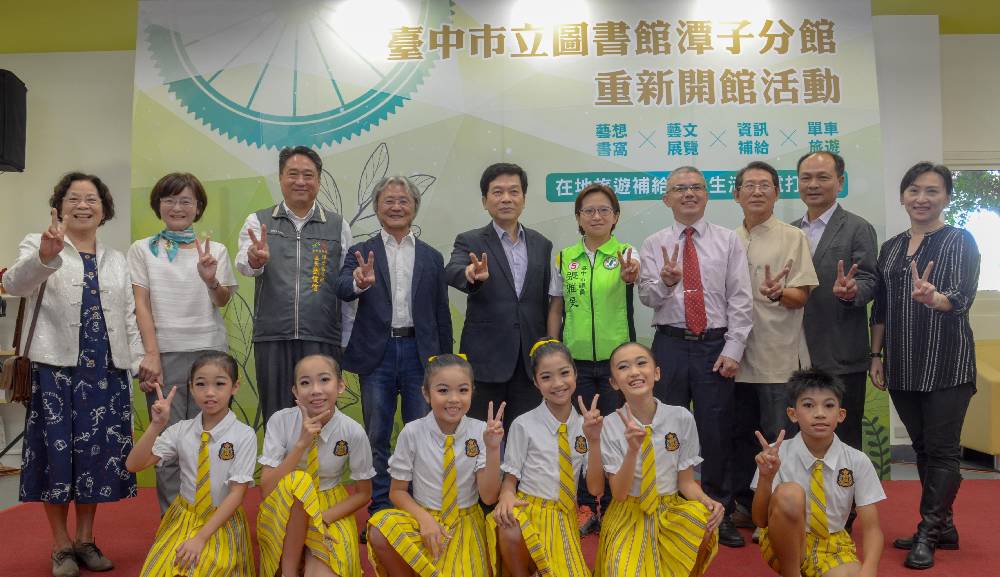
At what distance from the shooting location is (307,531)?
8.18ft

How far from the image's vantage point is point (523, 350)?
10.6 feet

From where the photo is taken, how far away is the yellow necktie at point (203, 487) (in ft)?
8.43

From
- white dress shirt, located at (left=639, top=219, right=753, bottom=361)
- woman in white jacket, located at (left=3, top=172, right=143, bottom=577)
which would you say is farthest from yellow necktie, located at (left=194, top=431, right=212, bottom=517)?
white dress shirt, located at (left=639, top=219, right=753, bottom=361)

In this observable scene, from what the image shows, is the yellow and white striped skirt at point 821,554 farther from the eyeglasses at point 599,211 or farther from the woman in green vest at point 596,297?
the eyeglasses at point 599,211

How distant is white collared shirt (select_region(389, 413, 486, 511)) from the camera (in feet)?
8.49

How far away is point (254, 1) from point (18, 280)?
8.12 ft

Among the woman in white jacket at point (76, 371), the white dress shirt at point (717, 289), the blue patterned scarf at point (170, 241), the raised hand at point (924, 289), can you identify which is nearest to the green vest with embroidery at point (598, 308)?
the white dress shirt at point (717, 289)

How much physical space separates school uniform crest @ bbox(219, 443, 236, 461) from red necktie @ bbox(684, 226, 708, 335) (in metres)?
1.86

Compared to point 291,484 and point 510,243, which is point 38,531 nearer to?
point 291,484

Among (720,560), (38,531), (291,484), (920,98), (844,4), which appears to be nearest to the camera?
(291,484)

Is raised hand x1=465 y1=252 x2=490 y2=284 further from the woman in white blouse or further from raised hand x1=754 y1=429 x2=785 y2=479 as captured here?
raised hand x1=754 y1=429 x2=785 y2=479

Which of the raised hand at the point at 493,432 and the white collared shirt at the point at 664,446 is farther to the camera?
the white collared shirt at the point at 664,446

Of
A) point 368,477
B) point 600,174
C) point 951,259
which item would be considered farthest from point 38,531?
point 951,259

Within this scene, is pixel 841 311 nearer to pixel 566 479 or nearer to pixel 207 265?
pixel 566 479
